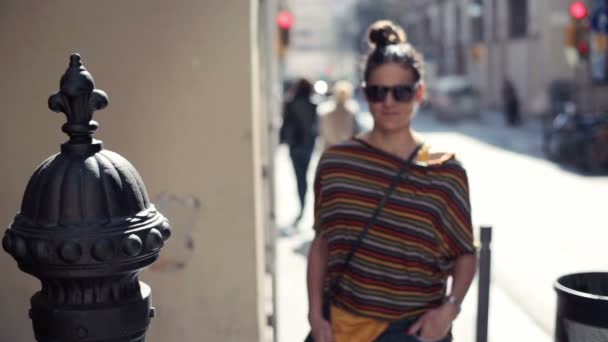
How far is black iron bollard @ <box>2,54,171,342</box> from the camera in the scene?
2.01 m

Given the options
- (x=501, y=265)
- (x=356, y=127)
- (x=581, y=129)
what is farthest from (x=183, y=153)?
(x=581, y=129)

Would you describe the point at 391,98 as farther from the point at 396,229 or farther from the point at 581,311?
the point at 581,311

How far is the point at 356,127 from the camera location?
10.9 m

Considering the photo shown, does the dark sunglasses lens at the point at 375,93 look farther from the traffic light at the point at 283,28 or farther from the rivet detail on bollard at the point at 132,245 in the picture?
the traffic light at the point at 283,28

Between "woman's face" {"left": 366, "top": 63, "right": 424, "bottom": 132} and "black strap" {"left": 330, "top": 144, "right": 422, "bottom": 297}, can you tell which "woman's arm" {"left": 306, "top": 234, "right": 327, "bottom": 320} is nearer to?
"black strap" {"left": 330, "top": 144, "right": 422, "bottom": 297}

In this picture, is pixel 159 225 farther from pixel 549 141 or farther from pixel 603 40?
pixel 603 40

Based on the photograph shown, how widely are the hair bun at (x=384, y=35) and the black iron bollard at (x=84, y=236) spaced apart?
1403 mm

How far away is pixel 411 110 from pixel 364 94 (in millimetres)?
172

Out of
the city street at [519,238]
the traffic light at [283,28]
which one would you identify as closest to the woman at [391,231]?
the city street at [519,238]

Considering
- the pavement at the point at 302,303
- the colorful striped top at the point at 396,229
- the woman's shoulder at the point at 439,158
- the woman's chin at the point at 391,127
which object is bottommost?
the pavement at the point at 302,303

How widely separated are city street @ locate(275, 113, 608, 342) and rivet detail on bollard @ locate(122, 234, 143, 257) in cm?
153

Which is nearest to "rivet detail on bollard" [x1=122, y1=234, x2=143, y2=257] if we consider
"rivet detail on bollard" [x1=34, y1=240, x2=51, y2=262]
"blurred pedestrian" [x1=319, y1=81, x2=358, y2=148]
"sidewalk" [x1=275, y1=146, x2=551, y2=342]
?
"rivet detail on bollard" [x1=34, y1=240, x2=51, y2=262]

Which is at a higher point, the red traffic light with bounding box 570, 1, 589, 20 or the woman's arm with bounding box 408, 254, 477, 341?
the red traffic light with bounding box 570, 1, 589, 20

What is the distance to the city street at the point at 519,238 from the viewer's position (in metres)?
7.21
